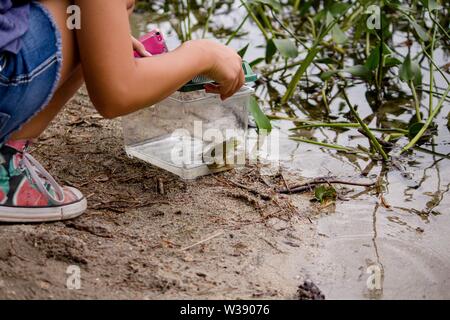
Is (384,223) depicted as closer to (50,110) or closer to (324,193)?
(324,193)

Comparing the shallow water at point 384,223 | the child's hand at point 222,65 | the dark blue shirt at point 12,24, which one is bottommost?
the shallow water at point 384,223

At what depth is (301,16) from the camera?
2.82m

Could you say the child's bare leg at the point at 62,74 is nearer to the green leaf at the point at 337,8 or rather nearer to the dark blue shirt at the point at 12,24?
the dark blue shirt at the point at 12,24

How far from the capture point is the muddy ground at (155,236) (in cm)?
123

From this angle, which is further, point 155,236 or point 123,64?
point 155,236

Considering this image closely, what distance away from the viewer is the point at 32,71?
125 cm

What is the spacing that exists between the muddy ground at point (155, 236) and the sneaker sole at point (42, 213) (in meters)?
0.01

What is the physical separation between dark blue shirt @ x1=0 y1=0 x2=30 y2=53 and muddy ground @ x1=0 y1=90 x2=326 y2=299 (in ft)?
1.14

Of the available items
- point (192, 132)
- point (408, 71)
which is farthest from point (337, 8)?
point (192, 132)

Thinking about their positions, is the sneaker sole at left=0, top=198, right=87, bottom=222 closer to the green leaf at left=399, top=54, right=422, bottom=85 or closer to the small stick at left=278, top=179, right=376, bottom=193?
the small stick at left=278, top=179, right=376, bottom=193

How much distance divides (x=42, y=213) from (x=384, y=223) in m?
0.70

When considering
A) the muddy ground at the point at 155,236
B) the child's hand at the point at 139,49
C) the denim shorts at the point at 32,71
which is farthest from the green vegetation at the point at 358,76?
the denim shorts at the point at 32,71
